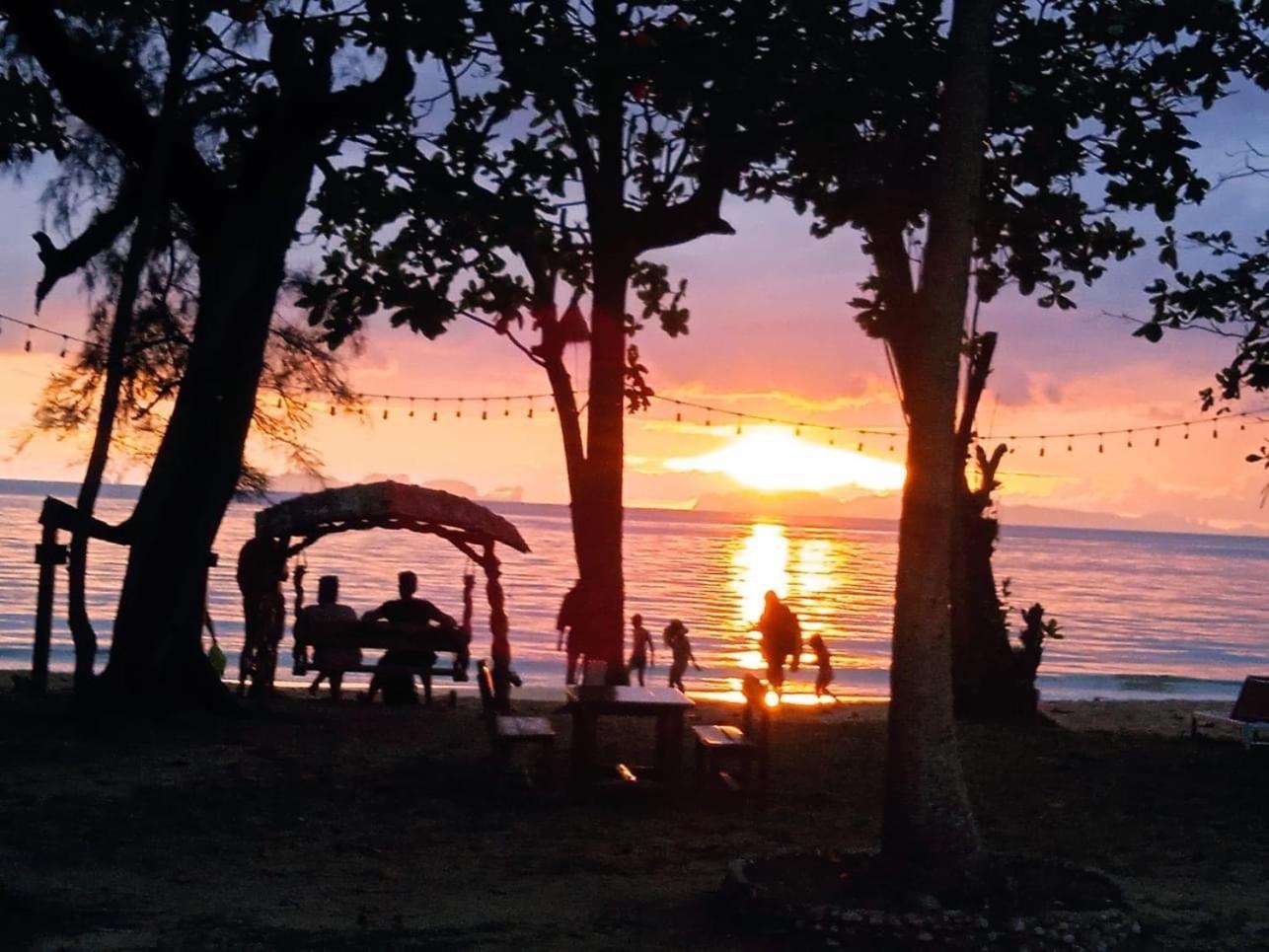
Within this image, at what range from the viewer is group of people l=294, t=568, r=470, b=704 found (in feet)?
56.1

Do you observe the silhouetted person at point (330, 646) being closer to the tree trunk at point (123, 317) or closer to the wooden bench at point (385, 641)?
the wooden bench at point (385, 641)

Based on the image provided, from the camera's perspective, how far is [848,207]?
11320 mm

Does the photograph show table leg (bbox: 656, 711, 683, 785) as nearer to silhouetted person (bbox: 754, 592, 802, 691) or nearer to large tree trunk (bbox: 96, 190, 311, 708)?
large tree trunk (bbox: 96, 190, 311, 708)

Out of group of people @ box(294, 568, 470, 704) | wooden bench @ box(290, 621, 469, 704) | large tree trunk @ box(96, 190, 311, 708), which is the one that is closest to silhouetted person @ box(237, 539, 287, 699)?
group of people @ box(294, 568, 470, 704)

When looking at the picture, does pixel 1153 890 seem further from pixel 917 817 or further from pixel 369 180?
pixel 369 180

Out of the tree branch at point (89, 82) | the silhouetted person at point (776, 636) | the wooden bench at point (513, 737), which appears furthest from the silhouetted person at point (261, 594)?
the silhouetted person at point (776, 636)

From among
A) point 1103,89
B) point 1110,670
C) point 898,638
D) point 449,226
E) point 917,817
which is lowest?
point 1110,670

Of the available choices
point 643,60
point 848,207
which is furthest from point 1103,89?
point 643,60

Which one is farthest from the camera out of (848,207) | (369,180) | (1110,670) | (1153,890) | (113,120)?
(1110,670)

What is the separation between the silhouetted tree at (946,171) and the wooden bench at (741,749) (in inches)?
84.1

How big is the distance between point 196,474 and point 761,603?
52.7 m

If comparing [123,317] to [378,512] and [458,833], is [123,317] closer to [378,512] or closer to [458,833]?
[378,512]

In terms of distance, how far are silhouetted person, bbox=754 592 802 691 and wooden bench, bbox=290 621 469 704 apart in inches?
244

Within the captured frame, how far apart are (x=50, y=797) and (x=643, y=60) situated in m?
6.36
